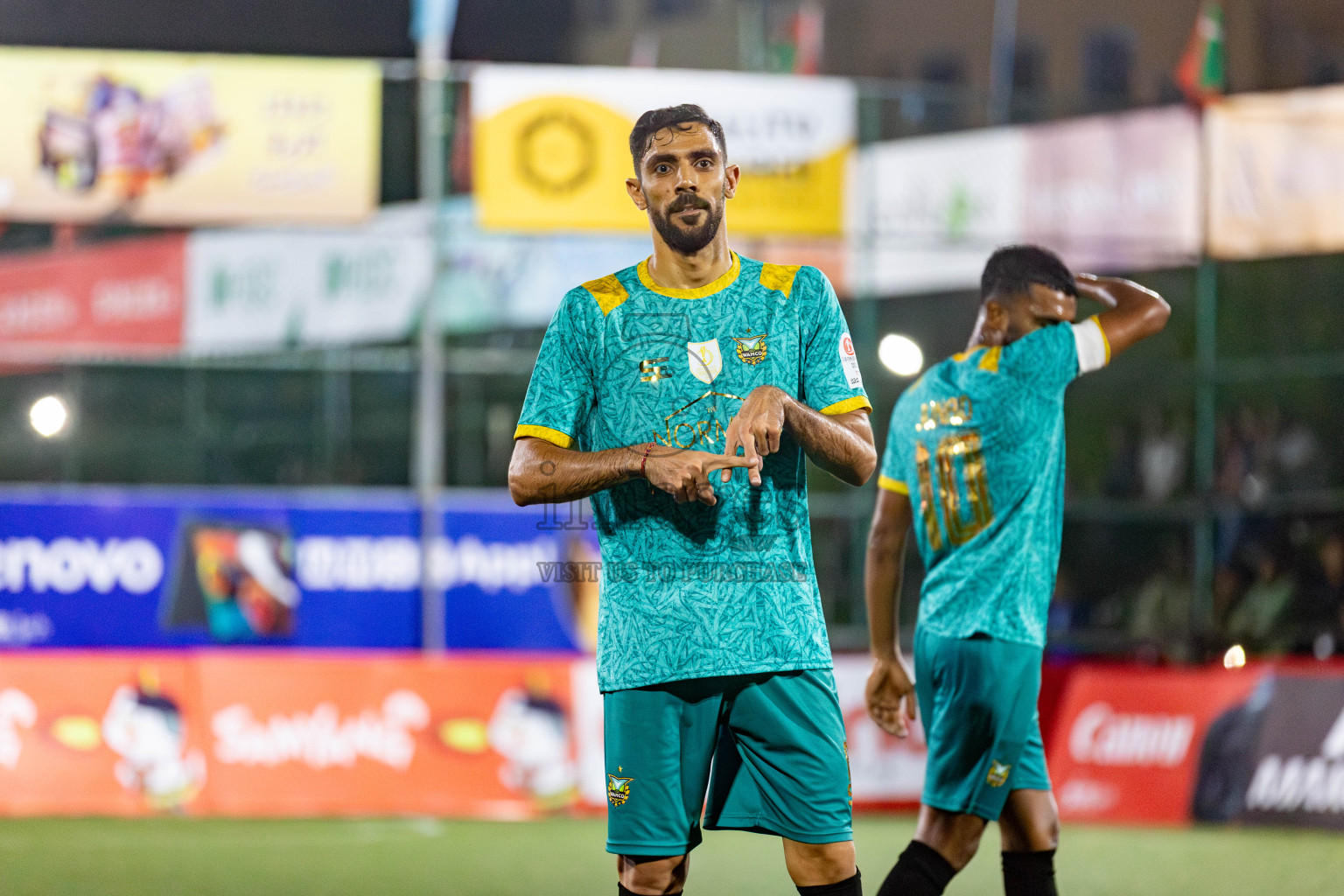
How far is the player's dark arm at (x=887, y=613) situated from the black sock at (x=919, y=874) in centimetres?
33

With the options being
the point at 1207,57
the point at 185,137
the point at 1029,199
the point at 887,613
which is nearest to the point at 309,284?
the point at 185,137

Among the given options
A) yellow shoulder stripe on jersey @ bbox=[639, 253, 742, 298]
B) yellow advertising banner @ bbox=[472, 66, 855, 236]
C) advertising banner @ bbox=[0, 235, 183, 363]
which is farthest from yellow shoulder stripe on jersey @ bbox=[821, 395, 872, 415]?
advertising banner @ bbox=[0, 235, 183, 363]

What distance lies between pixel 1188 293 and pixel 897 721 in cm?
997

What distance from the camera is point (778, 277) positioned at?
3283 millimetres

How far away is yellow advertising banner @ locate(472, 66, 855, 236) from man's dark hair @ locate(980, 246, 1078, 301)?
7515mm

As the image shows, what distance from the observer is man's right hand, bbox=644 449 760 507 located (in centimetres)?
289

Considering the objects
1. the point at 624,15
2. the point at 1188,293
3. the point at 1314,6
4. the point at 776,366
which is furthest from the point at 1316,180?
the point at 624,15

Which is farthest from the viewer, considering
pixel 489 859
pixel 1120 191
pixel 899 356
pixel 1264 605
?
pixel 899 356

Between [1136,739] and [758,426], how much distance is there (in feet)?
24.1

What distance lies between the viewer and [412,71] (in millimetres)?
11617

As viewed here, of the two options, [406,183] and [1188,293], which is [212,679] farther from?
[1188,293]

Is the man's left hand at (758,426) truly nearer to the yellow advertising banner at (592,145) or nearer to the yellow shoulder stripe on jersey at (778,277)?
the yellow shoulder stripe on jersey at (778,277)

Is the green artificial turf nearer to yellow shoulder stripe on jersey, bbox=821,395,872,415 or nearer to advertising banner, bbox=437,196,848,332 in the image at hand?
yellow shoulder stripe on jersey, bbox=821,395,872,415

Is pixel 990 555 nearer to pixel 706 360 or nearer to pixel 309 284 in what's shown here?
pixel 706 360
